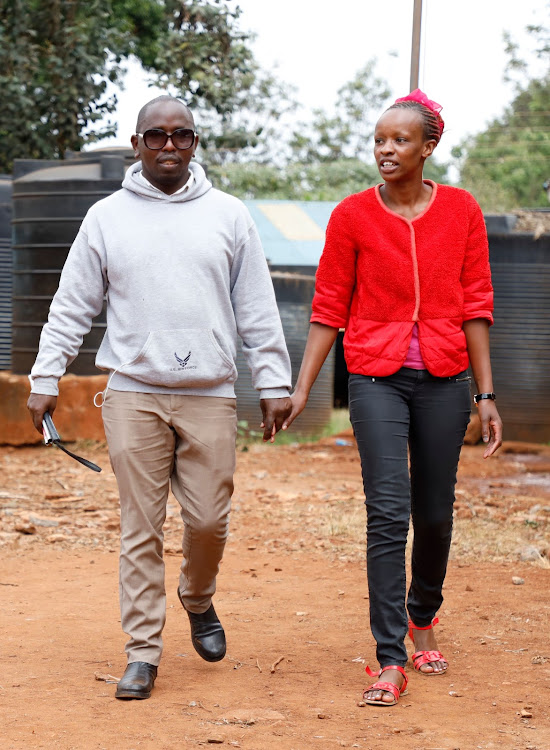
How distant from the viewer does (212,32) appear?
599 inches

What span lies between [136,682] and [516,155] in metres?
38.9

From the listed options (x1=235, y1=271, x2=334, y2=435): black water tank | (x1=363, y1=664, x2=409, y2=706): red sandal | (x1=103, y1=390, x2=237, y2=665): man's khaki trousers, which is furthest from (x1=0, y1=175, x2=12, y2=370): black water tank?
(x1=363, y1=664, x2=409, y2=706): red sandal

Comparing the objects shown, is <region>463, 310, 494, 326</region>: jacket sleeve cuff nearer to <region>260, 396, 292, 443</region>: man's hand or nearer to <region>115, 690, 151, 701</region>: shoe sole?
<region>260, 396, 292, 443</region>: man's hand

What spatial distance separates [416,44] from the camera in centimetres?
923

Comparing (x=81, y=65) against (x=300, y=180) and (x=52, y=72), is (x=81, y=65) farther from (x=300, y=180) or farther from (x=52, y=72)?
(x=300, y=180)

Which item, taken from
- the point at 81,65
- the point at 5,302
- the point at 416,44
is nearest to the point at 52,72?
the point at 81,65

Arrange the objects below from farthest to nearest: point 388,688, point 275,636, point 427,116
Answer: point 275,636
point 427,116
point 388,688

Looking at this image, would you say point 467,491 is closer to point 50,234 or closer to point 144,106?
point 50,234

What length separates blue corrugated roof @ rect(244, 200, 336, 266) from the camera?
17609 millimetres

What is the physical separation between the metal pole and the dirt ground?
350 cm

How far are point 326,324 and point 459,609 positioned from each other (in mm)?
1888

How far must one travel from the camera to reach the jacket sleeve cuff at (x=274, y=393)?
4.00m

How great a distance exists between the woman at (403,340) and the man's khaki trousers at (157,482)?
337 millimetres

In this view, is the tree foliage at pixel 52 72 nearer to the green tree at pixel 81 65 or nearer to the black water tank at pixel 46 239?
the green tree at pixel 81 65
